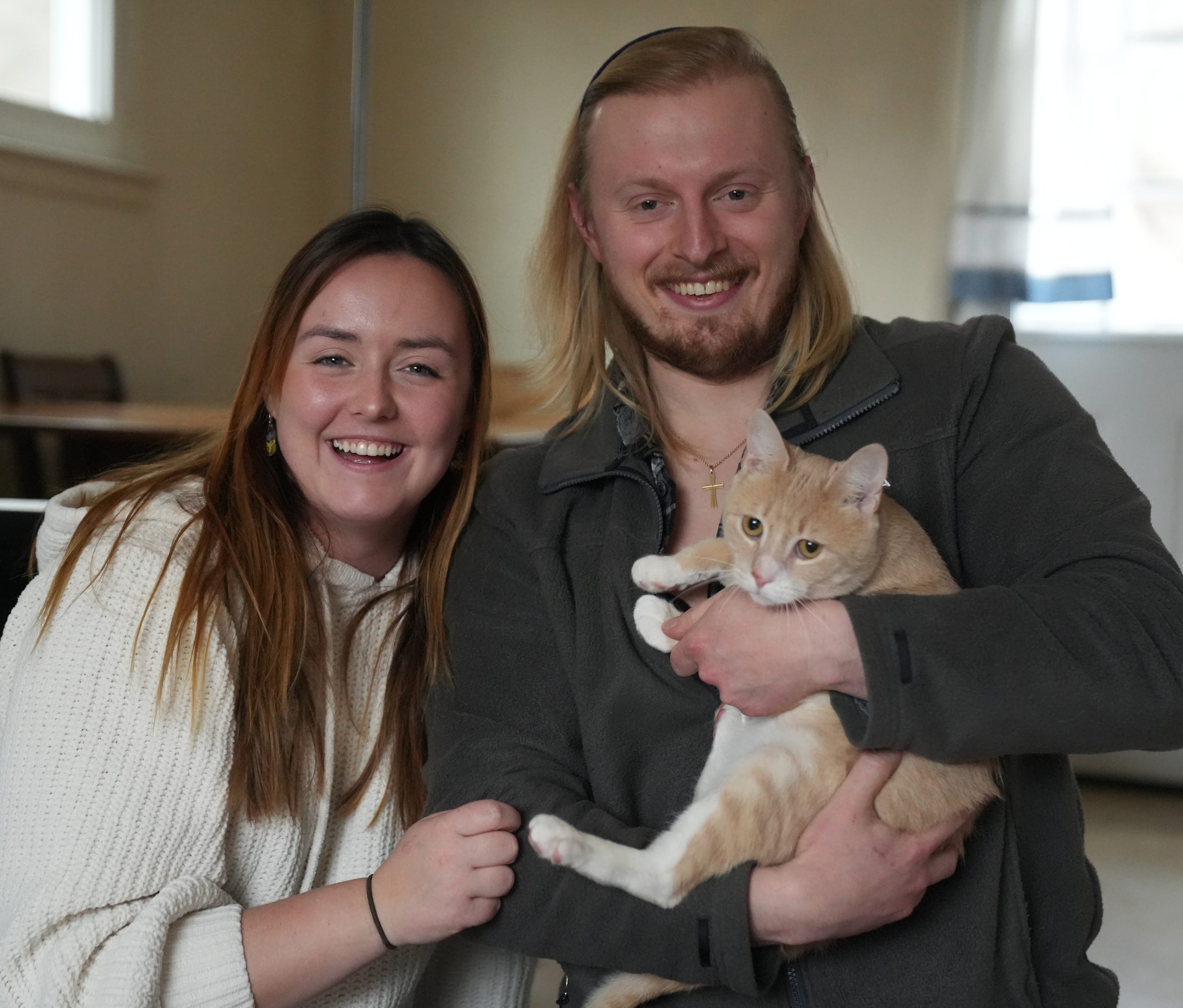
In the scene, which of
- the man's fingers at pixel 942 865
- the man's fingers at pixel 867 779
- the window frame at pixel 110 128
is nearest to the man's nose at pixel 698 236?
→ the man's fingers at pixel 867 779

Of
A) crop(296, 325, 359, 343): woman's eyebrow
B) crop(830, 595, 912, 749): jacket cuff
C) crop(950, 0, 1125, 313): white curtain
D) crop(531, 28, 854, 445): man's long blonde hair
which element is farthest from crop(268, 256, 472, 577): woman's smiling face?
crop(950, 0, 1125, 313): white curtain

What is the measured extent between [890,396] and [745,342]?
21 cm

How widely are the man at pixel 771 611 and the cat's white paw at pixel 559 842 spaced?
6 centimetres

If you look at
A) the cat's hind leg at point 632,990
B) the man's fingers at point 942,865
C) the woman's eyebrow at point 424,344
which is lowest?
the cat's hind leg at point 632,990

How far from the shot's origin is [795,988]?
1.24 m

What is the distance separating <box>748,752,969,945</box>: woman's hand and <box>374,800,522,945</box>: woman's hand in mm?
270

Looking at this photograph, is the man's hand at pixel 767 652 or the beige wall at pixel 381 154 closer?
the man's hand at pixel 767 652

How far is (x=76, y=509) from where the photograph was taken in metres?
1.43

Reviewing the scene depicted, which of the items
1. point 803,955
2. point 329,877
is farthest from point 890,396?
point 329,877

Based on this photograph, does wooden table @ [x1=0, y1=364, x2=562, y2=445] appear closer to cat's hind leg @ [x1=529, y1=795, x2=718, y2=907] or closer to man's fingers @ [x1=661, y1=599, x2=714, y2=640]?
man's fingers @ [x1=661, y1=599, x2=714, y2=640]

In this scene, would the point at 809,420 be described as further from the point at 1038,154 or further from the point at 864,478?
the point at 1038,154

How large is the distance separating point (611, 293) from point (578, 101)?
104 inches

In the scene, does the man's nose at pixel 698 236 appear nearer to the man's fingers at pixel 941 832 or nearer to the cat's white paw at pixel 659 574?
the cat's white paw at pixel 659 574

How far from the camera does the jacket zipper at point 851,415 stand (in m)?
1.38
